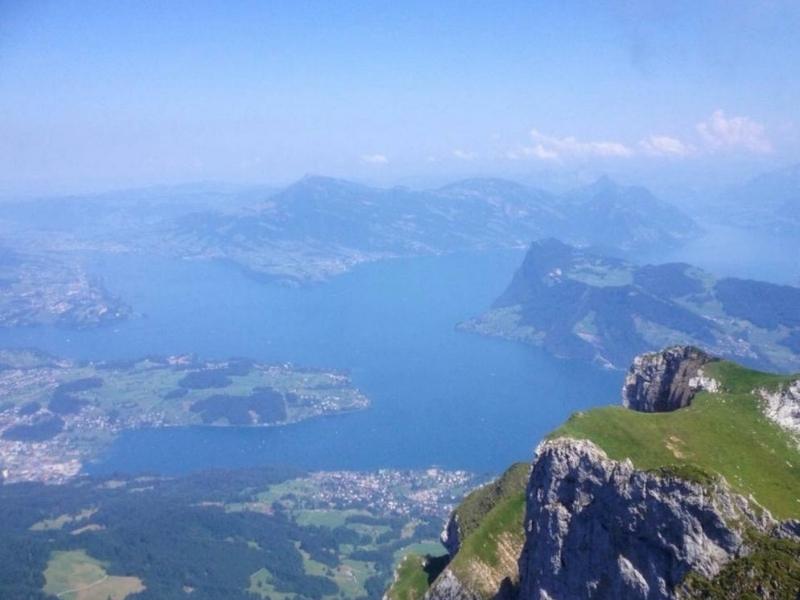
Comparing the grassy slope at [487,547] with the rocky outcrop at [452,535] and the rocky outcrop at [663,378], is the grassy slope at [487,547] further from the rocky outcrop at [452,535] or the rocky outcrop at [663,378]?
the rocky outcrop at [663,378]

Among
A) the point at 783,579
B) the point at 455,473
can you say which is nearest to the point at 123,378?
the point at 455,473

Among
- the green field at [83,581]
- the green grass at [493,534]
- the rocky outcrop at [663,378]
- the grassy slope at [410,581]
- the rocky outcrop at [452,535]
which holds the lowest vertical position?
the green field at [83,581]

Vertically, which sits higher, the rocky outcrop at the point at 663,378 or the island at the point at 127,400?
the rocky outcrop at the point at 663,378

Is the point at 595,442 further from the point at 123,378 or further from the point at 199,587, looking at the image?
the point at 123,378

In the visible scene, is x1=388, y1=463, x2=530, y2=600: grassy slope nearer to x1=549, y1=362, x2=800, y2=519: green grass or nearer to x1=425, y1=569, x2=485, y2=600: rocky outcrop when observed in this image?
x1=425, y1=569, x2=485, y2=600: rocky outcrop

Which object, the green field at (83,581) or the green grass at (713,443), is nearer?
the green grass at (713,443)

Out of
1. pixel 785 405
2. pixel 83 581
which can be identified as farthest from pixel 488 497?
pixel 83 581

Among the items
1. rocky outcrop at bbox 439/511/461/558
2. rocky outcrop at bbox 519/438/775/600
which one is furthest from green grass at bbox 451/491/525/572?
rocky outcrop at bbox 439/511/461/558

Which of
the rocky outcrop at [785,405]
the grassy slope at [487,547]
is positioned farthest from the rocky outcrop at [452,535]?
the rocky outcrop at [785,405]
